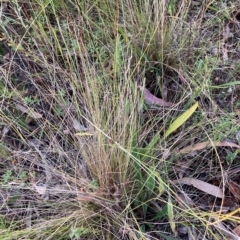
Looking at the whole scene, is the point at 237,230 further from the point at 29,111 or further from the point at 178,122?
the point at 29,111

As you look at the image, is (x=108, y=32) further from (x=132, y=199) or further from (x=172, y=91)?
(x=132, y=199)

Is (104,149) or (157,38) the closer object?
(104,149)

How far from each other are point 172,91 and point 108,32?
319 mm

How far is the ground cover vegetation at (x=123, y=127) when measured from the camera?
1.31 metres

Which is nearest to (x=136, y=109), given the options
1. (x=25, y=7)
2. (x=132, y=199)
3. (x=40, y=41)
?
(x=132, y=199)

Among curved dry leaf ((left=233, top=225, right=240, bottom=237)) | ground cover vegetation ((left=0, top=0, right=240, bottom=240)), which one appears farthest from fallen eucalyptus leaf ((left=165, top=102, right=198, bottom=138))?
curved dry leaf ((left=233, top=225, right=240, bottom=237))

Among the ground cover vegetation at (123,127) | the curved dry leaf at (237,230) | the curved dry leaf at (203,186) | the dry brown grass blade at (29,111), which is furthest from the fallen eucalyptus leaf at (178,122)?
the dry brown grass blade at (29,111)

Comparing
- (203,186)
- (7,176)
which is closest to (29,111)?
(7,176)

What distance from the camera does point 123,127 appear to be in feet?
4.30

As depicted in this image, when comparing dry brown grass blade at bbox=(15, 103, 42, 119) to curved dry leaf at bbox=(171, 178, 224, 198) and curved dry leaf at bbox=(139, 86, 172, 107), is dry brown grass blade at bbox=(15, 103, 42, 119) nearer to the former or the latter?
curved dry leaf at bbox=(139, 86, 172, 107)

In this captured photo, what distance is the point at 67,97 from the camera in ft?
5.16

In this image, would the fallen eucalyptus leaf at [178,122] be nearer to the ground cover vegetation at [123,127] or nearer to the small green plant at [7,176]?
the ground cover vegetation at [123,127]

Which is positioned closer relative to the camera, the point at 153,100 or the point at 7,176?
the point at 7,176

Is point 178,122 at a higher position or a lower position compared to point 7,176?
Answer: higher
